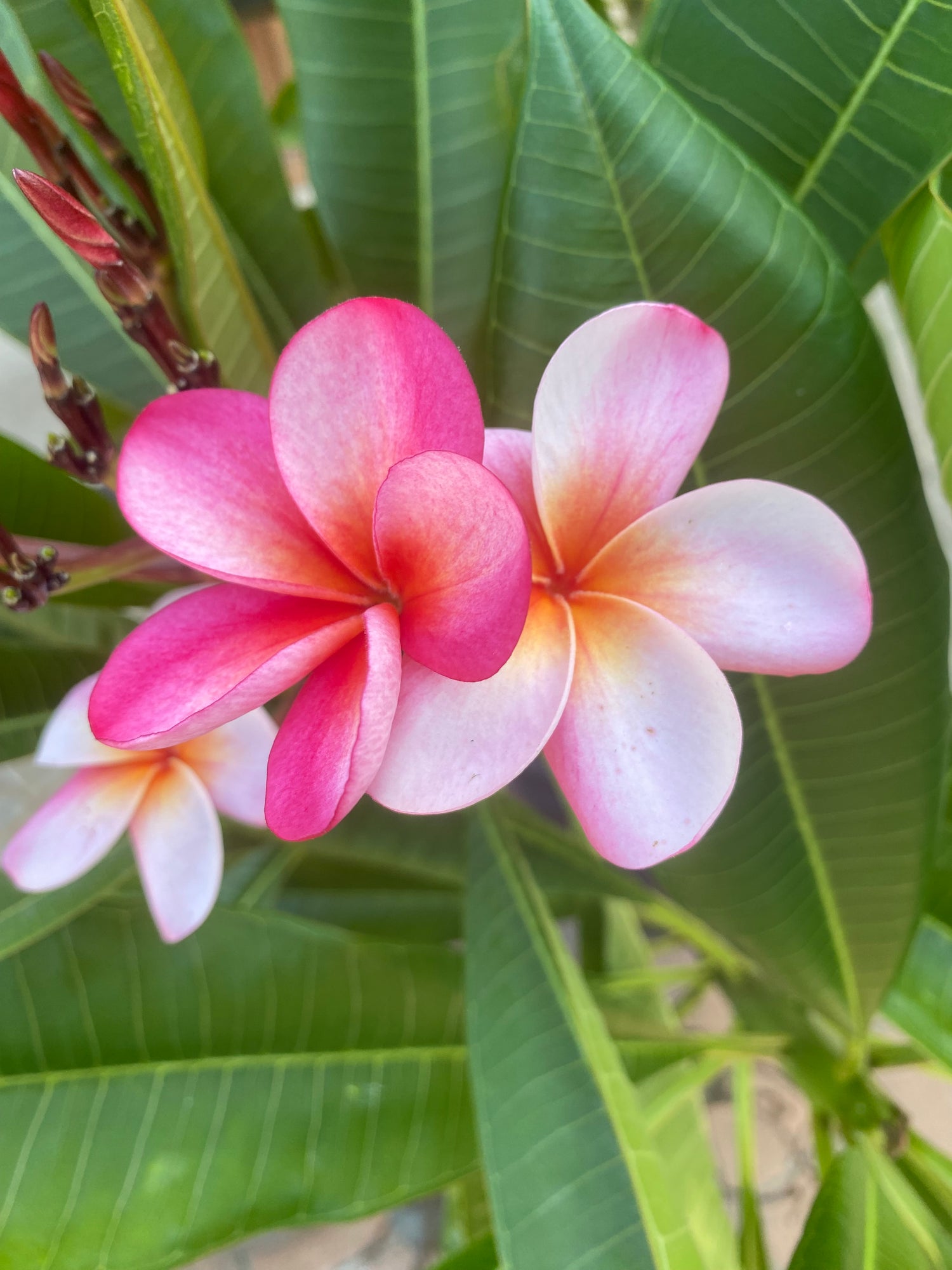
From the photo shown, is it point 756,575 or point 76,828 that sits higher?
point 756,575

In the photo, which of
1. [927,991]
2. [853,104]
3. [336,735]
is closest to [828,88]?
[853,104]

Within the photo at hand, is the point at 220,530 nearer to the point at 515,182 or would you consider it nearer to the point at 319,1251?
the point at 515,182

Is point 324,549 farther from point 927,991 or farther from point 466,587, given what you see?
point 927,991

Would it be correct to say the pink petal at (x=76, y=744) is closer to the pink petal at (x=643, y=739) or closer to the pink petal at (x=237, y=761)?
the pink petal at (x=237, y=761)

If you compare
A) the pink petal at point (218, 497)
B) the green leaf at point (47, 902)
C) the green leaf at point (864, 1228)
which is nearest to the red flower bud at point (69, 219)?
the pink petal at point (218, 497)

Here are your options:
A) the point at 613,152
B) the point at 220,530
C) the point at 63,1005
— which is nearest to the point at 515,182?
the point at 613,152
